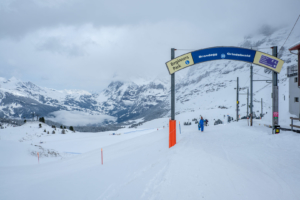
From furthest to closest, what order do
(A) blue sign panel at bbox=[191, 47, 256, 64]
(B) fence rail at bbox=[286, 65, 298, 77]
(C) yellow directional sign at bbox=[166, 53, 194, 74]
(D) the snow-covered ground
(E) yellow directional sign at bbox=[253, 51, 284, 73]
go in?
1. (B) fence rail at bbox=[286, 65, 298, 77]
2. (E) yellow directional sign at bbox=[253, 51, 284, 73]
3. (A) blue sign panel at bbox=[191, 47, 256, 64]
4. (C) yellow directional sign at bbox=[166, 53, 194, 74]
5. (D) the snow-covered ground

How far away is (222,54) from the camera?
396 inches

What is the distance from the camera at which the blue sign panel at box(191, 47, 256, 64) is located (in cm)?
972

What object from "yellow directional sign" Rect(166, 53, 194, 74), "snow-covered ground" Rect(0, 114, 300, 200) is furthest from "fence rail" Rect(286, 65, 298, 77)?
"yellow directional sign" Rect(166, 53, 194, 74)

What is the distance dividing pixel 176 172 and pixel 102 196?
2563 mm

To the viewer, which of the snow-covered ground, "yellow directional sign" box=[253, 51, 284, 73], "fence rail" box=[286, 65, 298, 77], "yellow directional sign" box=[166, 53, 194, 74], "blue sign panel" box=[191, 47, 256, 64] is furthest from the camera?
"fence rail" box=[286, 65, 298, 77]

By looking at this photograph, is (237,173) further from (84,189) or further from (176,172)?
(84,189)

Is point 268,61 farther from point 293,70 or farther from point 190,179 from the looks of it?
point 293,70

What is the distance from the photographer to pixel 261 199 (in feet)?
13.1

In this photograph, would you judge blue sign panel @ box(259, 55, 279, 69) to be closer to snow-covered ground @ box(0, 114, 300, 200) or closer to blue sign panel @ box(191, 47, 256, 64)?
blue sign panel @ box(191, 47, 256, 64)

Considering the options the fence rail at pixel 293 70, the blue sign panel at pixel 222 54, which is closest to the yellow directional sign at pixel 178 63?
the blue sign panel at pixel 222 54

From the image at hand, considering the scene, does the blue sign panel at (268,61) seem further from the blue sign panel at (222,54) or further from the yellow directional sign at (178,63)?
the yellow directional sign at (178,63)

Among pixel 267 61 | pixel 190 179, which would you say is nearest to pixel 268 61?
pixel 267 61

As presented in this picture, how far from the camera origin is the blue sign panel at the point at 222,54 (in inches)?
383

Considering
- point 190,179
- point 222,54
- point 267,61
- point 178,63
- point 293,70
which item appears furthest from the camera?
point 293,70
